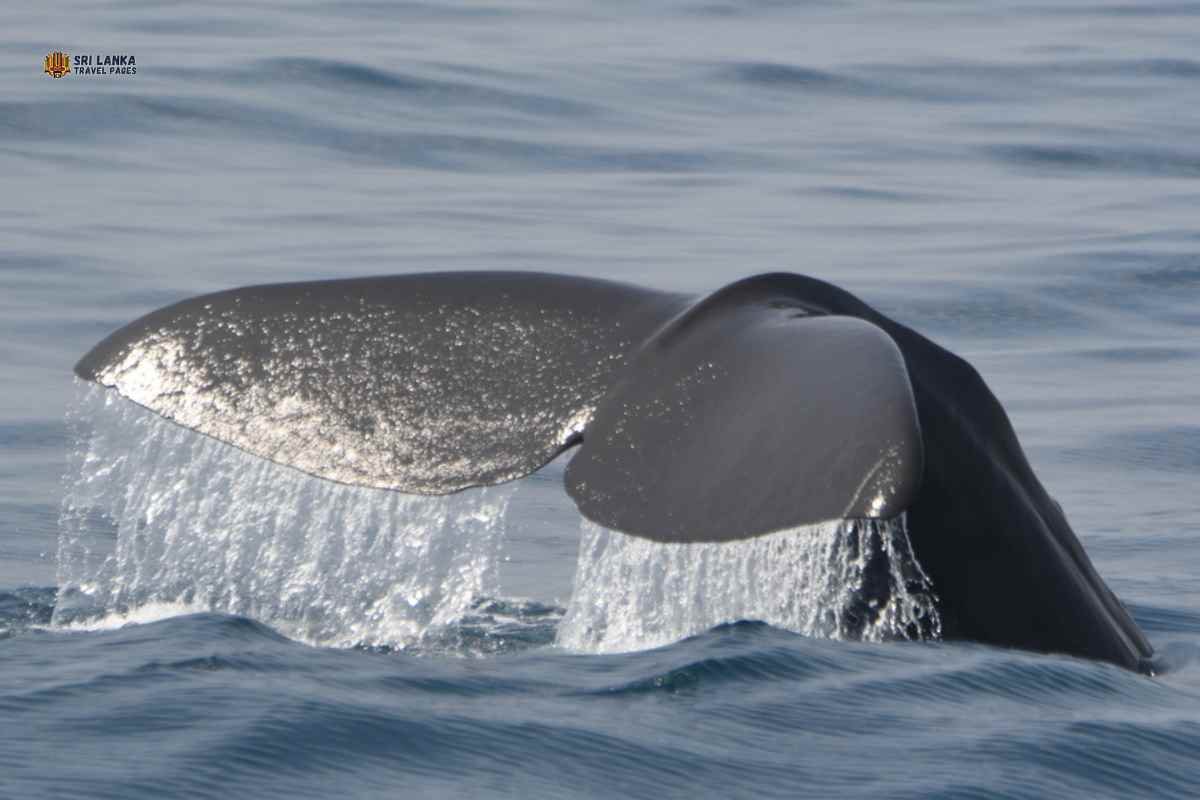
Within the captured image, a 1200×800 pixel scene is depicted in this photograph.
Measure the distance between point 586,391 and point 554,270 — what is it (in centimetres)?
802

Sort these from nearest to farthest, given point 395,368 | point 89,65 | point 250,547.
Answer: point 395,368 < point 250,547 < point 89,65

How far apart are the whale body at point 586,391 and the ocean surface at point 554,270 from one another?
3.8 inches

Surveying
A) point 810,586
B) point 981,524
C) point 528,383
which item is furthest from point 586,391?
point 981,524

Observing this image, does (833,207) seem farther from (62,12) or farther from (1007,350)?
(62,12)

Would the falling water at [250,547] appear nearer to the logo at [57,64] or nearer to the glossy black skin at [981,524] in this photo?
the glossy black skin at [981,524]

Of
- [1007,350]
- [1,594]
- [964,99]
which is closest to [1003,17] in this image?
[964,99]

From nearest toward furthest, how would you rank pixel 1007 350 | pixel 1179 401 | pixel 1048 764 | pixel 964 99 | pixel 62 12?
pixel 1048 764
pixel 1179 401
pixel 1007 350
pixel 964 99
pixel 62 12

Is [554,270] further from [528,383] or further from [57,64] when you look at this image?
[528,383]

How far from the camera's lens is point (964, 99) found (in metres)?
20.2

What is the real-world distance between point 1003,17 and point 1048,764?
2306cm

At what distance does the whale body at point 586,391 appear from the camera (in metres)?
3.68

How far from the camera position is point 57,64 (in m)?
18.0

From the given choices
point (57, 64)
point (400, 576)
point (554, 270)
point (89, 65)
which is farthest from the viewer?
point (57, 64)

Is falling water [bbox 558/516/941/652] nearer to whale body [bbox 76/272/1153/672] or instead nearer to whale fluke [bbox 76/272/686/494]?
whale body [bbox 76/272/1153/672]
